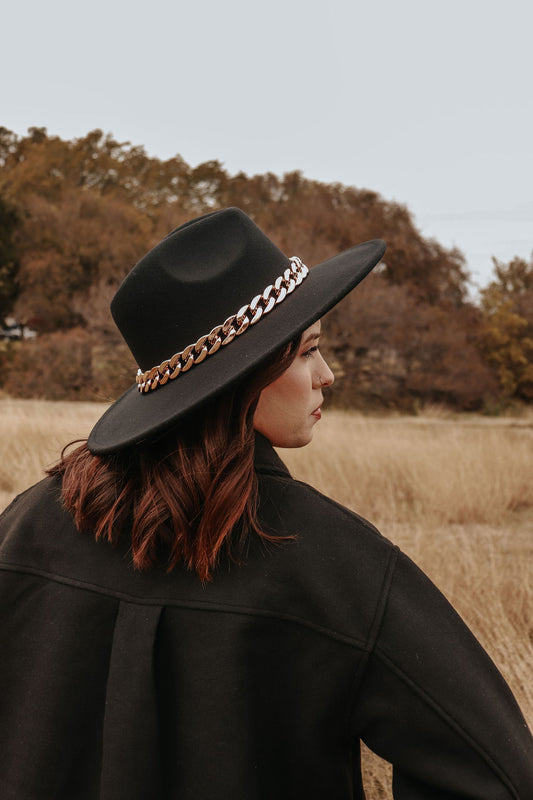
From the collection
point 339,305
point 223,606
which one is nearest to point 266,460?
point 223,606

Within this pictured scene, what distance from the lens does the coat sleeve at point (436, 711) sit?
3.31 ft

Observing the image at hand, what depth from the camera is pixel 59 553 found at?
124 centimetres

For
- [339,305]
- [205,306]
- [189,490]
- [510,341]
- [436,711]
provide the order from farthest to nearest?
1. [510,341]
2. [339,305]
3. [205,306]
4. [189,490]
5. [436,711]

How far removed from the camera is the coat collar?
1.20m

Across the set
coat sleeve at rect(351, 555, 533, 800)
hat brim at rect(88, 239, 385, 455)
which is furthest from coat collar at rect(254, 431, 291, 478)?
coat sleeve at rect(351, 555, 533, 800)

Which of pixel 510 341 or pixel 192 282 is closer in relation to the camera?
pixel 192 282

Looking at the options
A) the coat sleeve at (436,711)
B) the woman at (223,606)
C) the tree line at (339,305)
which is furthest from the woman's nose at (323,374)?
the tree line at (339,305)

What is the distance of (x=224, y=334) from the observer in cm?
124

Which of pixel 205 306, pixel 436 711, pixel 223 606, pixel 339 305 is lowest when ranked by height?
pixel 339 305

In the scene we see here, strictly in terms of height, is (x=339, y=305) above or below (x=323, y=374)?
below

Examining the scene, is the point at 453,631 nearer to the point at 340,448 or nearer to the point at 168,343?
the point at 168,343

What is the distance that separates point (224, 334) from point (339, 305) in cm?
1804

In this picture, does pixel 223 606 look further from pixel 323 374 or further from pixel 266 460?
pixel 323 374

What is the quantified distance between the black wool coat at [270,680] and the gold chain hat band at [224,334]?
17cm
